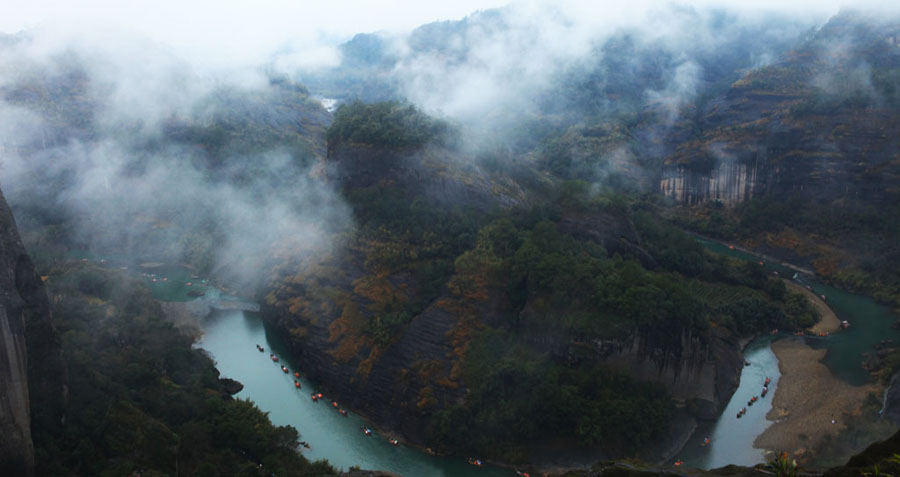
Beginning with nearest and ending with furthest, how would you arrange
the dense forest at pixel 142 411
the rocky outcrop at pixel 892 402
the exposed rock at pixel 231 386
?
1. the dense forest at pixel 142 411
2. the rocky outcrop at pixel 892 402
3. the exposed rock at pixel 231 386

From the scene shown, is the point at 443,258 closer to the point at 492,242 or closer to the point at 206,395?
the point at 492,242

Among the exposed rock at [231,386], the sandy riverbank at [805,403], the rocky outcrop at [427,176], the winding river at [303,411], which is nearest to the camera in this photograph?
the winding river at [303,411]

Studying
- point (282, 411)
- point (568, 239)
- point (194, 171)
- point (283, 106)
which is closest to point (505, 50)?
point (283, 106)

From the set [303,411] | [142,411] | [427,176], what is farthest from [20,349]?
[427,176]

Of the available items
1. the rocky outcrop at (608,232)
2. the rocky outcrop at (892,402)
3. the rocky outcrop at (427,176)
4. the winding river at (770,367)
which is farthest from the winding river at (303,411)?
the rocky outcrop at (892,402)

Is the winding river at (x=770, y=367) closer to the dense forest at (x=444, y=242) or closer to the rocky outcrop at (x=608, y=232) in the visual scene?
the dense forest at (x=444, y=242)

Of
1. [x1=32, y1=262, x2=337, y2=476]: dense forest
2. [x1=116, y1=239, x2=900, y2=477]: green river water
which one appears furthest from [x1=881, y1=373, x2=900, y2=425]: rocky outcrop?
[x1=32, y1=262, x2=337, y2=476]: dense forest
